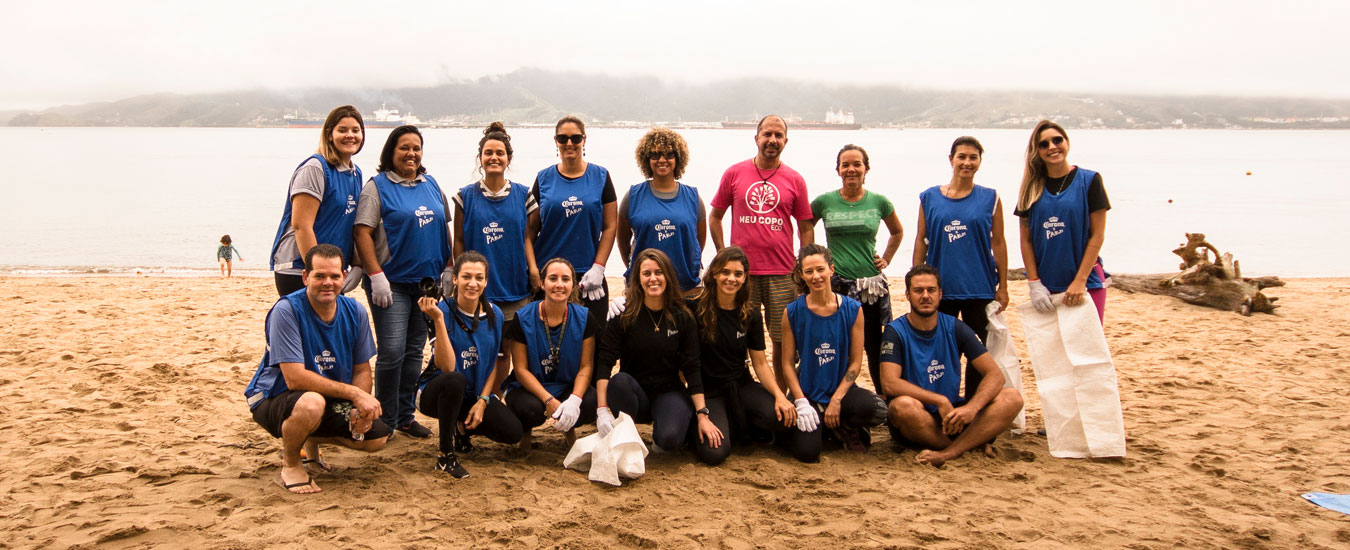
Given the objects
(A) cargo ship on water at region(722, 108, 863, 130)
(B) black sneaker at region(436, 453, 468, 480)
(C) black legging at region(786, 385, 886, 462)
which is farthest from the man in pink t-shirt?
(A) cargo ship on water at region(722, 108, 863, 130)

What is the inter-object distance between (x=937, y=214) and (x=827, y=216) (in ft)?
2.01

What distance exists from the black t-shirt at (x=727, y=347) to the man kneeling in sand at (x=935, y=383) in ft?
2.32

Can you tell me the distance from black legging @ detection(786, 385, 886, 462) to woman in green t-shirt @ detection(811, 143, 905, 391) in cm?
38

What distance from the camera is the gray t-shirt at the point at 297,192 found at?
402 cm

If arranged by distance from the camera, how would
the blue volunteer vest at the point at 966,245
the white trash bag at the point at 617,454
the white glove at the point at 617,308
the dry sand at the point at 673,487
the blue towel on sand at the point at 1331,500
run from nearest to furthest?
1. the dry sand at the point at 673,487
2. the blue towel on sand at the point at 1331,500
3. the white trash bag at the point at 617,454
4. the white glove at the point at 617,308
5. the blue volunteer vest at the point at 966,245

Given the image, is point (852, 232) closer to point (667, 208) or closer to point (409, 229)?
point (667, 208)

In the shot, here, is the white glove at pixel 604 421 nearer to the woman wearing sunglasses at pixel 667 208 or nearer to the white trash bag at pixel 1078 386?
the woman wearing sunglasses at pixel 667 208

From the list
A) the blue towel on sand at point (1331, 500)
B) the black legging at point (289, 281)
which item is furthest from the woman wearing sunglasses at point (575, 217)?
the blue towel on sand at point (1331, 500)

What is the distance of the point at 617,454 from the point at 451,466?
837 millimetres

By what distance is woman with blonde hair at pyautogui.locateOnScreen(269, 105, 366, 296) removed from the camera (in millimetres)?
4020

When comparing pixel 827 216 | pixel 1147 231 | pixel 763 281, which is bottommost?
pixel 1147 231

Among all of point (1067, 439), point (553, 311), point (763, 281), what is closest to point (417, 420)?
point (553, 311)

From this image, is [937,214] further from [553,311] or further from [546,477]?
[546,477]

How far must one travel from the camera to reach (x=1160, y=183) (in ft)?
133
